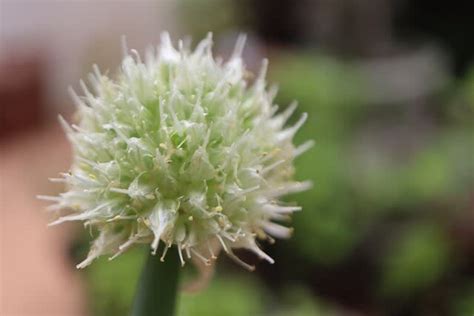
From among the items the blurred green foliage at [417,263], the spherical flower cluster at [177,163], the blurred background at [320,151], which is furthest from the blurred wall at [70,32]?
the spherical flower cluster at [177,163]

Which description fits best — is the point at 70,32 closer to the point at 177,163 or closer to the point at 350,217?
the point at 350,217

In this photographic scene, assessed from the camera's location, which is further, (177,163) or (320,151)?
(320,151)

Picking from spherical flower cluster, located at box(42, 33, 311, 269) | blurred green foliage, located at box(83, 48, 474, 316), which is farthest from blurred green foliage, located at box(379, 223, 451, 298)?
spherical flower cluster, located at box(42, 33, 311, 269)

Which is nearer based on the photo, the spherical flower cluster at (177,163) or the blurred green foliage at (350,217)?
the spherical flower cluster at (177,163)

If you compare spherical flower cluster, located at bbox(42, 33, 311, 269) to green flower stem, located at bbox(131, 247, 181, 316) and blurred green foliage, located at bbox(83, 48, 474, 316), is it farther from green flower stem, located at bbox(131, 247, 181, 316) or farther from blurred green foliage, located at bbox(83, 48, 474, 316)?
blurred green foliage, located at bbox(83, 48, 474, 316)

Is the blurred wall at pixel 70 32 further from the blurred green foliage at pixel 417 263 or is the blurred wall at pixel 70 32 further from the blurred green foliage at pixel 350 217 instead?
the blurred green foliage at pixel 417 263

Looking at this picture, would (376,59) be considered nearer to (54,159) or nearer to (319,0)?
(319,0)

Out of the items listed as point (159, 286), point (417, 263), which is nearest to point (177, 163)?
point (159, 286)

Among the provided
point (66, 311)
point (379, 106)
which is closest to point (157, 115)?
point (66, 311)
